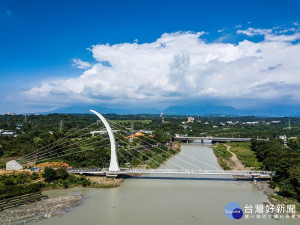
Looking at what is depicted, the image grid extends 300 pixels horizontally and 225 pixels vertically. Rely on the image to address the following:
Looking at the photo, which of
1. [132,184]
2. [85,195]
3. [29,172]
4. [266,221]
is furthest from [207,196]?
[29,172]

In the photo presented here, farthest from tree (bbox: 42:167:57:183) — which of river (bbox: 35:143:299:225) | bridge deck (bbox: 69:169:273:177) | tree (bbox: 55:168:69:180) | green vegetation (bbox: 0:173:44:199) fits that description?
bridge deck (bbox: 69:169:273:177)

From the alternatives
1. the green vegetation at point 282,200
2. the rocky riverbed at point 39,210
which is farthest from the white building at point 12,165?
the green vegetation at point 282,200

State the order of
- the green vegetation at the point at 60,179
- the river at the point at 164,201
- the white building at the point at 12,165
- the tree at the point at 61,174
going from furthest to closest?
the white building at the point at 12,165, the tree at the point at 61,174, the green vegetation at the point at 60,179, the river at the point at 164,201

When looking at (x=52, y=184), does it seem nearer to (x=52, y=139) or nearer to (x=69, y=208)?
(x=69, y=208)

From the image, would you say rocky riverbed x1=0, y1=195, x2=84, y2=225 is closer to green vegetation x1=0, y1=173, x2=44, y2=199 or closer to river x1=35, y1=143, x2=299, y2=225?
river x1=35, y1=143, x2=299, y2=225

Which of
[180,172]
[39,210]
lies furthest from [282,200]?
[39,210]

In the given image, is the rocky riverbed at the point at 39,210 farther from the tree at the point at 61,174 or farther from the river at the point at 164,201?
the tree at the point at 61,174
